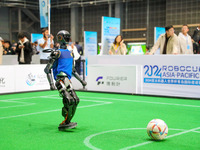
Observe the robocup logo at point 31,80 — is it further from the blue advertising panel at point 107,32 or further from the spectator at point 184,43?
the spectator at point 184,43

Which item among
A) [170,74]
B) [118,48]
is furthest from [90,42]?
[170,74]

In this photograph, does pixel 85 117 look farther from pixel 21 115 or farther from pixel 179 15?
pixel 179 15

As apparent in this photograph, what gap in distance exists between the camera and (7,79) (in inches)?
488

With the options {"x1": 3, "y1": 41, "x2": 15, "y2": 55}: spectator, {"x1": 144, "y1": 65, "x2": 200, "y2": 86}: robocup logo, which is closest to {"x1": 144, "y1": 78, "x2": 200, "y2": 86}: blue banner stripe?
{"x1": 144, "y1": 65, "x2": 200, "y2": 86}: robocup logo

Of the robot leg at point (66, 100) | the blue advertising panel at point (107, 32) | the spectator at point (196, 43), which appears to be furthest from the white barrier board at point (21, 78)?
the robot leg at point (66, 100)

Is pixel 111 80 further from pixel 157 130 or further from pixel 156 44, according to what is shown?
pixel 157 130

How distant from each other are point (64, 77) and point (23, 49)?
6934 millimetres

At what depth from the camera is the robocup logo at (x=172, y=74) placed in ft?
34.6

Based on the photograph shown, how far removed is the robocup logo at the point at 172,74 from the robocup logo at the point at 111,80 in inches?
38.1

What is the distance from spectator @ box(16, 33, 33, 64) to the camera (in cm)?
1265

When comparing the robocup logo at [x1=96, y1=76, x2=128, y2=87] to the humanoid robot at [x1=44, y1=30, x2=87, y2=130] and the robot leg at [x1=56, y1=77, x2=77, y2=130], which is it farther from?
the robot leg at [x1=56, y1=77, x2=77, y2=130]

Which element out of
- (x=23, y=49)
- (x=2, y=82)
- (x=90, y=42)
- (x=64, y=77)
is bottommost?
(x=2, y=82)

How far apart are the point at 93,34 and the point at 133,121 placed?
A: 14712 mm

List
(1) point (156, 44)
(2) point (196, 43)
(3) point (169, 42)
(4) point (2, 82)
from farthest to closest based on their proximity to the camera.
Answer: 1. (2) point (196, 43)
2. (4) point (2, 82)
3. (1) point (156, 44)
4. (3) point (169, 42)
